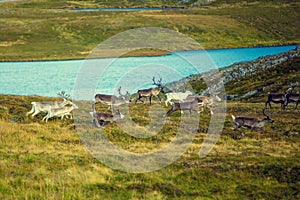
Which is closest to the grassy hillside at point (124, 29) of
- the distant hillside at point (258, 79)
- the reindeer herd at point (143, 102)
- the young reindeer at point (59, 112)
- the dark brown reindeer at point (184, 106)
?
the distant hillside at point (258, 79)

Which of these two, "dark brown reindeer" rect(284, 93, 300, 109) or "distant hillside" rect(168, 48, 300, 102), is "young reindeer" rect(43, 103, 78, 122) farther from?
"distant hillside" rect(168, 48, 300, 102)

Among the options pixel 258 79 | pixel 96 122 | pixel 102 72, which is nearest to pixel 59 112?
pixel 96 122

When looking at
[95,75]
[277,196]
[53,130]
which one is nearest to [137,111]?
[53,130]

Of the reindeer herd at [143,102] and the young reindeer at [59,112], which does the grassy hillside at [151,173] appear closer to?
the reindeer herd at [143,102]

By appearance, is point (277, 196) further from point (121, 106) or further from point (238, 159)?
point (121, 106)

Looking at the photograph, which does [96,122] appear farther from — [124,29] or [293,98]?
[124,29]

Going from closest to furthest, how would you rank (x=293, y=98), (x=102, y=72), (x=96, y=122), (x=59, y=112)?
(x=96, y=122), (x=59, y=112), (x=293, y=98), (x=102, y=72)
